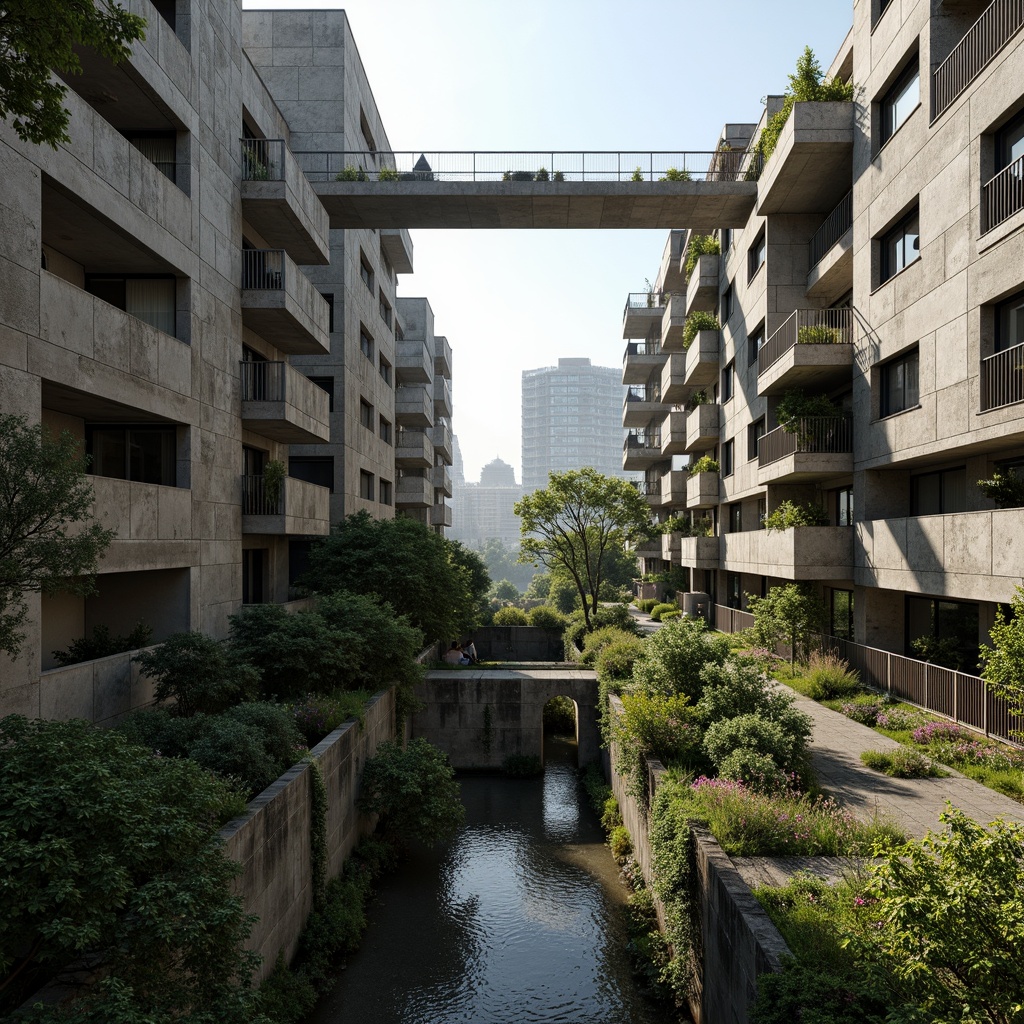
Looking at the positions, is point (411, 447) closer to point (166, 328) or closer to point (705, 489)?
point (705, 489)

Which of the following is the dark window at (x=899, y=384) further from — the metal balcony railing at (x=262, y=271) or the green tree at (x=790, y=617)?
the metal balcony railing at (x=262, y=271)

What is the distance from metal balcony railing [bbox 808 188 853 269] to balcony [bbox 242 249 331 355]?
16.7 meters

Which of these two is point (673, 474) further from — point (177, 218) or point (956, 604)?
point (177, 218)

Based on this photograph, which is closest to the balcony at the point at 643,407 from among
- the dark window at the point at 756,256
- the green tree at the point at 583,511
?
the green tree at the point at 583,511

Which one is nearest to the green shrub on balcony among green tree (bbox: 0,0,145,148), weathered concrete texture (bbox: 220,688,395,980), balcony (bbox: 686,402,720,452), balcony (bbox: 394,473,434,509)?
balcony (bbox: 686,402,720,452)

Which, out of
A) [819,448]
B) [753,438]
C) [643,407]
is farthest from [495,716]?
[643,407]

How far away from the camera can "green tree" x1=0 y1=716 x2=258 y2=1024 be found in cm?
559

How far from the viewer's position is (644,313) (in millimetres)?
47219

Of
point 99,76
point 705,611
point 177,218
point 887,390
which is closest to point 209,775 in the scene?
point 177,218

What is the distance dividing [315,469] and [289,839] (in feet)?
62.6

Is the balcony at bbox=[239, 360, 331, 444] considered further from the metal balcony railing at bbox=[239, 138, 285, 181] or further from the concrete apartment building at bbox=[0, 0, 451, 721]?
the metal balcony railing at bbox=[239, 138, 285, 181]

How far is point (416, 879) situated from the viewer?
16.1m

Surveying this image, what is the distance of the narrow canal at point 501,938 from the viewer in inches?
445

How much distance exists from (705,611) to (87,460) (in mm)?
30721
